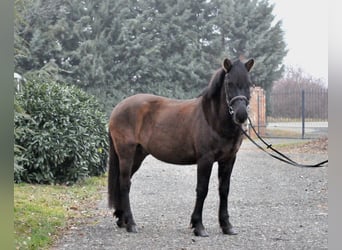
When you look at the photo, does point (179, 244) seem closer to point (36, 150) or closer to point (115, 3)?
point (36, 150)

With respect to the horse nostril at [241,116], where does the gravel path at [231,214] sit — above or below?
below

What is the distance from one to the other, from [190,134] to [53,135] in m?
3.16

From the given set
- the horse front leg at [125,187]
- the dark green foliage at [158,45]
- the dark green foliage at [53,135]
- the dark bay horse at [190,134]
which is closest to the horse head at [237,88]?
the dark bay horse at [190,134]

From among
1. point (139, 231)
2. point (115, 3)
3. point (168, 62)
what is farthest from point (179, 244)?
point (115, 3)

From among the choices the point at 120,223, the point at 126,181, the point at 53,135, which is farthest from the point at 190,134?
the point at 53,135

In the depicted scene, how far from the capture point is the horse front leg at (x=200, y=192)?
13.9 feet

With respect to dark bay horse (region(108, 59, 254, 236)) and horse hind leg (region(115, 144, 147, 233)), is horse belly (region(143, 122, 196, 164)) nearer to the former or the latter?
dark bay horse (region(108, 59, 254, 236))

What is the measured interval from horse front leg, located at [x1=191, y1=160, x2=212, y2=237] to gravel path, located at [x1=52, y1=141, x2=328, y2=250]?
3.8 inches

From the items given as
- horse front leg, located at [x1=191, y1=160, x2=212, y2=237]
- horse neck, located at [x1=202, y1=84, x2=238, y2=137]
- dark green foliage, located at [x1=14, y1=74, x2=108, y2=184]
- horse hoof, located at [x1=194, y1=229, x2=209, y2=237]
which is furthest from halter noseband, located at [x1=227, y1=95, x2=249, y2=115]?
dark green foliage, located at [x1=14, y1=74, x2=108, y2=184]

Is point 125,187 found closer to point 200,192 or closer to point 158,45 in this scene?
point 200,192

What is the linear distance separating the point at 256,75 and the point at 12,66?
12.2 metres

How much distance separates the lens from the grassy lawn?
416cm

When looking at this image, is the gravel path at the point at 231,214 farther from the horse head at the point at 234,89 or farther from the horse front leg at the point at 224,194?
the horse head at the point at 234,89

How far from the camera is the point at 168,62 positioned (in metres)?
12.4
